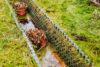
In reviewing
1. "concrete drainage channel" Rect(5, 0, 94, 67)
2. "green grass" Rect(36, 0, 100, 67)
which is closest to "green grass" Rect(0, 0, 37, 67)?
"concrete drainage channel" Rect(5, 0, 94, 67)

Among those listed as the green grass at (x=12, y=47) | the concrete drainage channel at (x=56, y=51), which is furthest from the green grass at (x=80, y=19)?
the green grass at (x=12, y=47)

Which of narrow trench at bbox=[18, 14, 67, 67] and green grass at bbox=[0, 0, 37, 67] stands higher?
green grass at bbox=[0, 0, 37, 67]

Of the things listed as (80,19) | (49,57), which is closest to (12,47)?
(49,57)

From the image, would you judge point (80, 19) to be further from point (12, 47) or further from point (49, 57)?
point (12, 47)

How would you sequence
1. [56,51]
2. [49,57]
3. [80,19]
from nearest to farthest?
1. [49,57]
2. [56,51]
3. [80,19]

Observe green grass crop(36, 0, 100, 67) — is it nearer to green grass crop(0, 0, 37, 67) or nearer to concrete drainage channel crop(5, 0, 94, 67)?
concrete drainage channel crop(5, 0, 94, 67)

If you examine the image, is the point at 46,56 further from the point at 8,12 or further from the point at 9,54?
the point at 8,12

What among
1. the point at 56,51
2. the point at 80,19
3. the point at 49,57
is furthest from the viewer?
the point at 80,19
